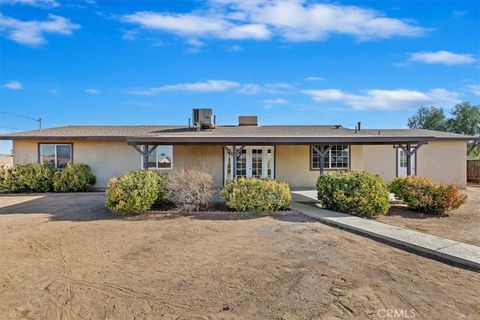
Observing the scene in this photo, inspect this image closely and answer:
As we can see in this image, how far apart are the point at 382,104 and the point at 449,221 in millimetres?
15679

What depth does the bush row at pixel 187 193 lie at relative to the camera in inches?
328

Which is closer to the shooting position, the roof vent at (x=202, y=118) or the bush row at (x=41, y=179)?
the bush row at (x=41, y=179)

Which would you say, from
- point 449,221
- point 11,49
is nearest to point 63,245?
point 449,221

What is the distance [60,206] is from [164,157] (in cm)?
535

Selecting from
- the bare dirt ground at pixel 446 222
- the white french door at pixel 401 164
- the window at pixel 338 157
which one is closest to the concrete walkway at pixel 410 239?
the bare dirt ground at pixel 446 222

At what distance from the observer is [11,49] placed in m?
14.7

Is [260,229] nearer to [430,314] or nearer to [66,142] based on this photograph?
[430,314]

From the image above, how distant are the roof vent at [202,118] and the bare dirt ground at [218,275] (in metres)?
8.74

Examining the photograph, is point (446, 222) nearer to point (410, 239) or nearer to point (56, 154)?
point (410, 239)

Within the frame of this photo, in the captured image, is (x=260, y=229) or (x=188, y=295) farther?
(x=260, y=229)

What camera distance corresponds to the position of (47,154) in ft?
46.5

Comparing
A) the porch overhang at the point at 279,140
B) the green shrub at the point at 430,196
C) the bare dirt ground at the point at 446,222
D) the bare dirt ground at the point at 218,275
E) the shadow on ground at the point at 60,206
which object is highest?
the porch overhang at the point at 279,140

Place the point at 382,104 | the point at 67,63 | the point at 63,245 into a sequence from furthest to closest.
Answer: the point at 382,104 → the point at 67,63 → the point at 63,245

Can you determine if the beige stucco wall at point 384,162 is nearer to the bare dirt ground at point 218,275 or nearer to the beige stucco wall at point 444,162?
the beige stucco wall at point 444,162
